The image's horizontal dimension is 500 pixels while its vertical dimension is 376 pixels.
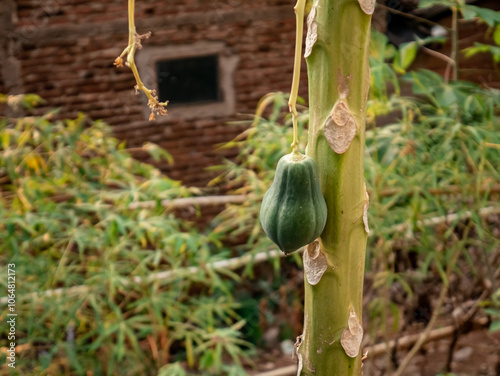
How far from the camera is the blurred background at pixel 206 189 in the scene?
1671mm

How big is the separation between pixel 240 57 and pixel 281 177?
348cm

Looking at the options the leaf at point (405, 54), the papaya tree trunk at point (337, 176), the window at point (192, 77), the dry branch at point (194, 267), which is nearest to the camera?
the papaya tree trunk at point (337, 176)

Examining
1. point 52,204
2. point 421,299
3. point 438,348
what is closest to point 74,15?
point 52,204

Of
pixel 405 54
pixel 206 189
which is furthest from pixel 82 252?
pixel 405 54

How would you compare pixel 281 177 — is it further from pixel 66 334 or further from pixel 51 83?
pixel 51 83

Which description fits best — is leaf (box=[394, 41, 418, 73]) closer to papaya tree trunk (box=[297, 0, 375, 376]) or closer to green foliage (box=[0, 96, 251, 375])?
green foliage (box=[0, 96, 251, 375])

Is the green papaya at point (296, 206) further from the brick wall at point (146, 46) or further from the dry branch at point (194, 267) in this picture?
the brick wall at point (146, 46)

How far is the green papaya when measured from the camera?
50cm

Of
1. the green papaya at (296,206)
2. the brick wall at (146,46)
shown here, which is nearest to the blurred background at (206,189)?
the brick wall at (146,46)

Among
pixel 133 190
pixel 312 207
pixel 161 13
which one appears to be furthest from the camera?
pixel 161 13

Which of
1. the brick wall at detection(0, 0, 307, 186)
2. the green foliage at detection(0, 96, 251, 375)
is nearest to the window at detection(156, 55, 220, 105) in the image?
the brick wall at detection(0, 0, 307, 186)

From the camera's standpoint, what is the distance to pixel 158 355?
232cm

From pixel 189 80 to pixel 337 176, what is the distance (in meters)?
3.54

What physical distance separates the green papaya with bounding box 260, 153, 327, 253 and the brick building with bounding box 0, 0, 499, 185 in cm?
325
